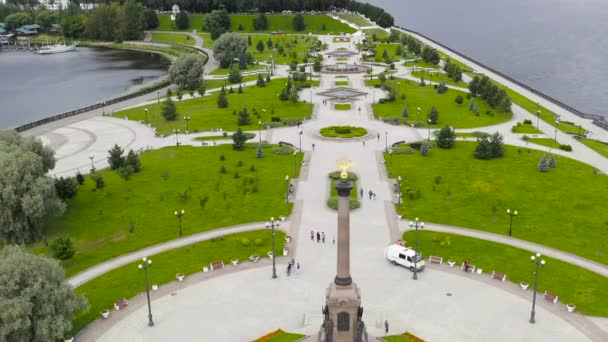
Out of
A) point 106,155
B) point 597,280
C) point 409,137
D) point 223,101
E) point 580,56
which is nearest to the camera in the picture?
point 597,280

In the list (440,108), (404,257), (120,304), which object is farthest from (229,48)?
(120,304)

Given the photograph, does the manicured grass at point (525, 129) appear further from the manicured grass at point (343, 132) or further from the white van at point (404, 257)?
the white van at point (404, 257)

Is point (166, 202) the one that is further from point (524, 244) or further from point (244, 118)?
point (524, 244)

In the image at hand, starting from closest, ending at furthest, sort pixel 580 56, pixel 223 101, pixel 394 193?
pixel 394 193 → pixel 223 101 → pixel 580 56

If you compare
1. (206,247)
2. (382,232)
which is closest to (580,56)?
(382,232)

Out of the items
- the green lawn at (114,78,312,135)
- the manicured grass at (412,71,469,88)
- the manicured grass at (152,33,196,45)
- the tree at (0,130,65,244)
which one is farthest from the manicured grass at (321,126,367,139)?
the manicured grass at (152,33,196,45)

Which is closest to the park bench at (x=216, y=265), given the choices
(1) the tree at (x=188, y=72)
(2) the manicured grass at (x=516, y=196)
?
(2) the manicured grass at (x=516, y=196)

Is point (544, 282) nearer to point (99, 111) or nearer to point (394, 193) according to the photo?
point (394, 193)
